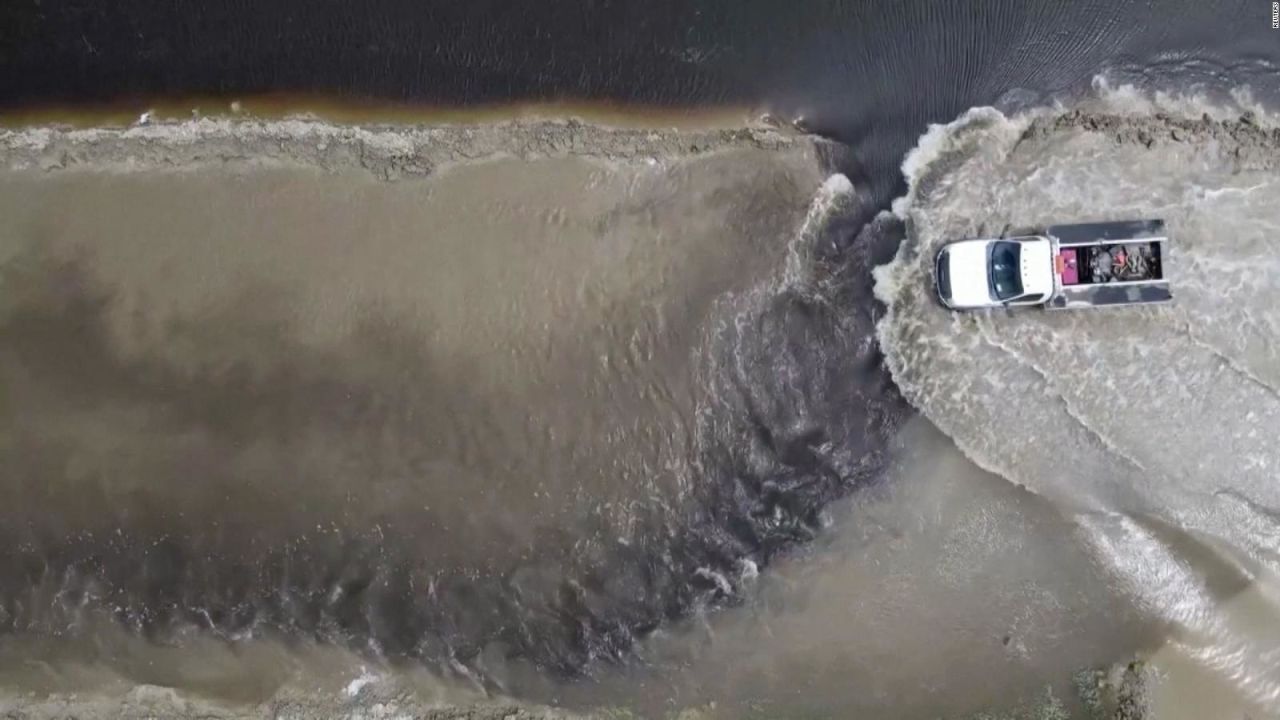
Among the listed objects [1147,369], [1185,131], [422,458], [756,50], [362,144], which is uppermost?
[756,50]

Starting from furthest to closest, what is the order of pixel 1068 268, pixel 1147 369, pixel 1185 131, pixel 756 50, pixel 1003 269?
pixel 756 50
pixel 1185 131
pixel 1147 369
pixel 1068 268
pixel 1003 269

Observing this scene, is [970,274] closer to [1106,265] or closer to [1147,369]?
[1106,265]

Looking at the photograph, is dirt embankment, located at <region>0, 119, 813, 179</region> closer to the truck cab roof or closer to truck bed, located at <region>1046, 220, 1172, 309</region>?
the truck cab roof

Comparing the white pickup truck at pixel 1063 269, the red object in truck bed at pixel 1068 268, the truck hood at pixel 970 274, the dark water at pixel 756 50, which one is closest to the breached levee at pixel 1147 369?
the white pickup truck at pixel 1063 269

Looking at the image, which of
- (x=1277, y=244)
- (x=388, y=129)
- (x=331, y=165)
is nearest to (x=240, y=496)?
(x=331, y=165)

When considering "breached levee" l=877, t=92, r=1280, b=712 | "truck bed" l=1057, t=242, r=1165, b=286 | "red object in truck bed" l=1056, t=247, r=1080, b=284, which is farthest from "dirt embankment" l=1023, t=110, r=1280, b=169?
"red object in truck bed" l=1056, t=247, r=1080, b=284

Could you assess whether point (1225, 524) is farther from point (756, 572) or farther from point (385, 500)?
point (385, 500)

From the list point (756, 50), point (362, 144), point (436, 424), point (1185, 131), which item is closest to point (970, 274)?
point (1185, 131)
